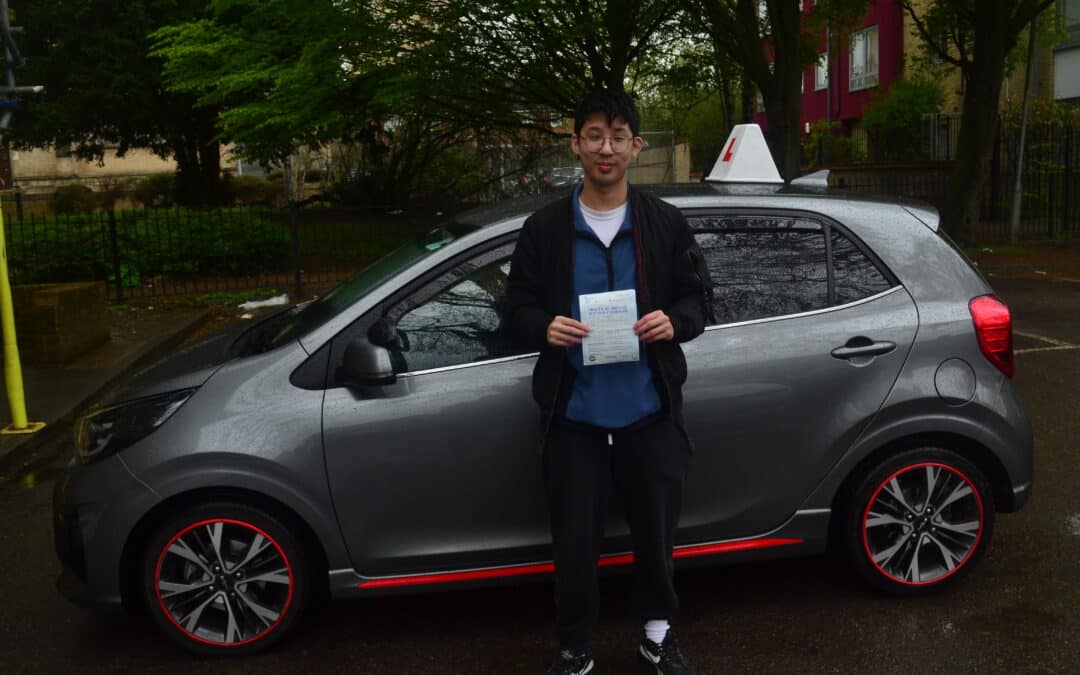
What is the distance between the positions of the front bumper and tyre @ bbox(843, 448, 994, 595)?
2605 millimetres

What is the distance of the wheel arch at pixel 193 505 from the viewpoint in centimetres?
412

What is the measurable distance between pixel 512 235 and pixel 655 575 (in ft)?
4.43

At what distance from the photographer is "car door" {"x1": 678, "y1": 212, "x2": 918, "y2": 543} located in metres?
4.26

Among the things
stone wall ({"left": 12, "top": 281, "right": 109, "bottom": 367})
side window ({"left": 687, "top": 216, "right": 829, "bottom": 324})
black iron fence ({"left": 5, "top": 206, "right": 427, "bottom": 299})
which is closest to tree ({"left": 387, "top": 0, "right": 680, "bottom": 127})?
black iron fence ({"left": 5, "top": 206, "right": 427, "bottom": 299})

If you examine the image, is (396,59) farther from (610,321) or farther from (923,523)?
(610,321)

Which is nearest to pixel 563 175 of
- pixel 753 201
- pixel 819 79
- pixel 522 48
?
pixel 522 48

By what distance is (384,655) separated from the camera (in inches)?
167

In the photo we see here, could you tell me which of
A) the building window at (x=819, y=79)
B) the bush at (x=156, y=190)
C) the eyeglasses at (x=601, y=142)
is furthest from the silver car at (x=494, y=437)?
the building window at (x=819, y=79)

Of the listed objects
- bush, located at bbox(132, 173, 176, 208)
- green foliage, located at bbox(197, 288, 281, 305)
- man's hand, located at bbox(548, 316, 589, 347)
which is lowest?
green foliage, located at bbox(197, 288, 281, 305)

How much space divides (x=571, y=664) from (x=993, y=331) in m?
2.06

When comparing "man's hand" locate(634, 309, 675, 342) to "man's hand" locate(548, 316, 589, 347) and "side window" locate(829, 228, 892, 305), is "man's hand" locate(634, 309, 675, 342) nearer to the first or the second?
"man's hand" locate(548, 316, 589, 347)

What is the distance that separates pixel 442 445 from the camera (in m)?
4.12

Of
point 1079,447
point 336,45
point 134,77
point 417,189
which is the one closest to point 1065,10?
point 417,189

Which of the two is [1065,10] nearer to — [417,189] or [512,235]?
[417,189]
